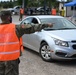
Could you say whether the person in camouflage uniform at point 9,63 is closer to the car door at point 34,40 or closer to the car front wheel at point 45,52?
the car front wheel at point 45,52

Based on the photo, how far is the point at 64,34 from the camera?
8094 millimetres

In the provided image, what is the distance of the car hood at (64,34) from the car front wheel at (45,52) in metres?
0.39

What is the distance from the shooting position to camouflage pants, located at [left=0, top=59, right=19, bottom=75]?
388 cm

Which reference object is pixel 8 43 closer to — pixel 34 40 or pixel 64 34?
pixel 64 34

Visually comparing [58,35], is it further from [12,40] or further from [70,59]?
[12,40]

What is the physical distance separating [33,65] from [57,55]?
748 millimetres

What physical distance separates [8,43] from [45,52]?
175 inches

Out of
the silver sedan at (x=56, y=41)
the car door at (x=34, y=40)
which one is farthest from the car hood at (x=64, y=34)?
the car door at (x=34, y=40)

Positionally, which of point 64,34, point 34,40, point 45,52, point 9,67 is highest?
point 9,67

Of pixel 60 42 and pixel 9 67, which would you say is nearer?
pixel 9 67

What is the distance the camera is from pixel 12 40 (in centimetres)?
389

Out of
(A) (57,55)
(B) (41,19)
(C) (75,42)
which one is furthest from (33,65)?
(B) (41,19)

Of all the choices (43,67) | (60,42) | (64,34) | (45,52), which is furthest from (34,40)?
(43,67)

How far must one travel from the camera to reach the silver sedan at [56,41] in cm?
763
